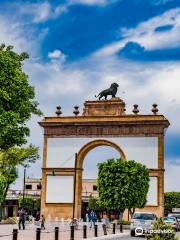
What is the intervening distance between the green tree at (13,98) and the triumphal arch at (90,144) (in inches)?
977

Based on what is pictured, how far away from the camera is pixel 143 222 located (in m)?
34.6

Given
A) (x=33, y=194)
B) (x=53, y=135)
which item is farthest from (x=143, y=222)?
(x=33, y=194)

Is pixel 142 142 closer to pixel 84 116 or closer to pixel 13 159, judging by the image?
pixel 84 116

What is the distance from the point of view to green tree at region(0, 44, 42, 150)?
28.1 meters

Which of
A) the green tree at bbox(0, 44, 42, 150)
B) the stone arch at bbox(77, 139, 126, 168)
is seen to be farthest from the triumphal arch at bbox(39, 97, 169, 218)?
the green tree at bbox(0, 44, 42, 150)

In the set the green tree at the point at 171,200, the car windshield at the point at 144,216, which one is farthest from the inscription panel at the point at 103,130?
the green tree at the point at 171,200

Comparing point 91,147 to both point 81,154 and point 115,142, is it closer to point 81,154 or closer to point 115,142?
point 81,154

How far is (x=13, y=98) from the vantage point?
29109 millimetres

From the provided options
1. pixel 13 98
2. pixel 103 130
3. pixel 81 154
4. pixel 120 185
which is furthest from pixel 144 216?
pixel 81 154

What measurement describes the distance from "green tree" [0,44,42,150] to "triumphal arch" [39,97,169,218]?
24.8 m

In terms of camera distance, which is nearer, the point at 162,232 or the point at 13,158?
the point at 162,232

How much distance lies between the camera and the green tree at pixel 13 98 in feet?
92.1

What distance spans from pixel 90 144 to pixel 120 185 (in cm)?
1261

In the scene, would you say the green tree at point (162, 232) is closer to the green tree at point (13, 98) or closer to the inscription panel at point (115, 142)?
the green tree at point (13, 98)
